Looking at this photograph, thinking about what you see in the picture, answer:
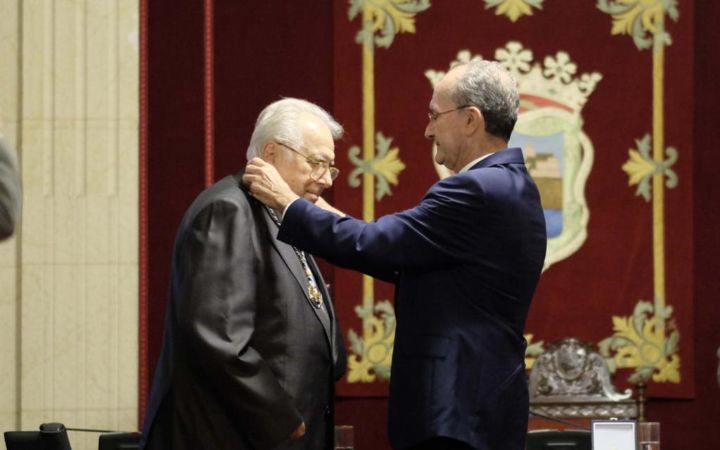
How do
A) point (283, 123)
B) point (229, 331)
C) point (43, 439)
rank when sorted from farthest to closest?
point (43, 439), point (283, 123), point (229, 331)

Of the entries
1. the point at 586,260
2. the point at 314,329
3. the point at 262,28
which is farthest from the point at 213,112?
the point at 314,329

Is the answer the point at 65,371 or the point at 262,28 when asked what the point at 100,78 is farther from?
the point at 65,371

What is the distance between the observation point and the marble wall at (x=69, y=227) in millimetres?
5543

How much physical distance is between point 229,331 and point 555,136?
312cm

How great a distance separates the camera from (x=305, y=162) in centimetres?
349

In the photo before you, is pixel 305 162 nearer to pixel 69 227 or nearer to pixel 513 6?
pixel 69 227

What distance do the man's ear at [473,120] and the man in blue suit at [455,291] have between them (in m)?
A: 0.09

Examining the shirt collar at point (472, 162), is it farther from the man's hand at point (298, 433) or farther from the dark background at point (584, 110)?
the dark background at point (584, 110)

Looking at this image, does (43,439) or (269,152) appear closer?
(269,152)

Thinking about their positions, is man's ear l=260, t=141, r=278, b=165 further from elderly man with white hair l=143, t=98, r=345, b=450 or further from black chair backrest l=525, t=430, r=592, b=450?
black chair backrest l=525, t=430, r=592, b=450

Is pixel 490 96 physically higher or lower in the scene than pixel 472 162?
higher

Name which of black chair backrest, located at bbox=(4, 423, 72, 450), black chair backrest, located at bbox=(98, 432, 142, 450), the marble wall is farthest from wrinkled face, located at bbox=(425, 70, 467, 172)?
the marble wall

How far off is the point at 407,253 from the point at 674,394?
3.21 metres

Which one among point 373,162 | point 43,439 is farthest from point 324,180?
point 373,162
